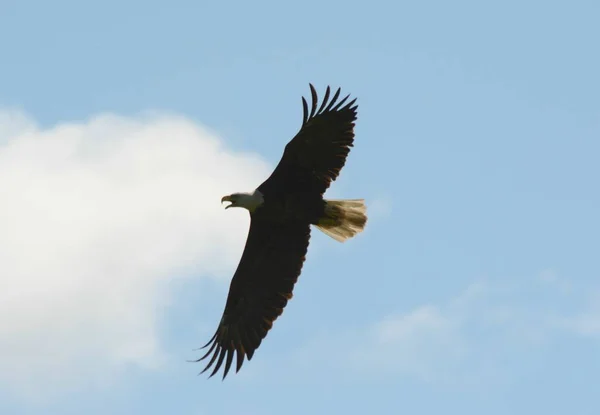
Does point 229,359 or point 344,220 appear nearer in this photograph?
point 344,220

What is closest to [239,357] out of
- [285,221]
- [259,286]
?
[259,286]

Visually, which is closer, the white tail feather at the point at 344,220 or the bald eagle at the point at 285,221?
the bald eagle at the point at 285,221

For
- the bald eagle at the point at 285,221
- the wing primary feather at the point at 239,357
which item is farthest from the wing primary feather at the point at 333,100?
the wing primary feather at the point at 239,357

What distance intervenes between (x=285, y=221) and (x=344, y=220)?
0.70 m

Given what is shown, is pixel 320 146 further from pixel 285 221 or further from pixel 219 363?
pixel 219 363

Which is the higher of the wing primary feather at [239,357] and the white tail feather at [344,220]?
the white tail feather at [344,220]

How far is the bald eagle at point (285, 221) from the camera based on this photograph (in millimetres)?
12969

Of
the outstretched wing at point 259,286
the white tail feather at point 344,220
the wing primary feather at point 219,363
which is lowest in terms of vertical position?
the wing primary feather at point 219,363

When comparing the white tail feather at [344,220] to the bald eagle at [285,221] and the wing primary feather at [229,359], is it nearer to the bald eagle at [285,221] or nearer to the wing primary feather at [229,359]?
the bald eagle at [285,221]

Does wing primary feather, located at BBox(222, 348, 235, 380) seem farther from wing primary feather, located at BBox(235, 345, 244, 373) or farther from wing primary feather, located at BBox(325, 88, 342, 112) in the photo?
wing primary feather, located at BBox(325, 88, 342, 112)

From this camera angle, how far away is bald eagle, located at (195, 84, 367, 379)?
42.5 ft

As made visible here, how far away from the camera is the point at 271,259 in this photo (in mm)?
14070

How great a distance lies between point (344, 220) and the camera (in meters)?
13.9

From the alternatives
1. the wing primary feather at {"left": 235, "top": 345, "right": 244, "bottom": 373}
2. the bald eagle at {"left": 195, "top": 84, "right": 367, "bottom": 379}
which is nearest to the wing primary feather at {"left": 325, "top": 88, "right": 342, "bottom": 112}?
the bald eagle at {"left": 195, "top": 84, "right": 367, "bottom": 379}
